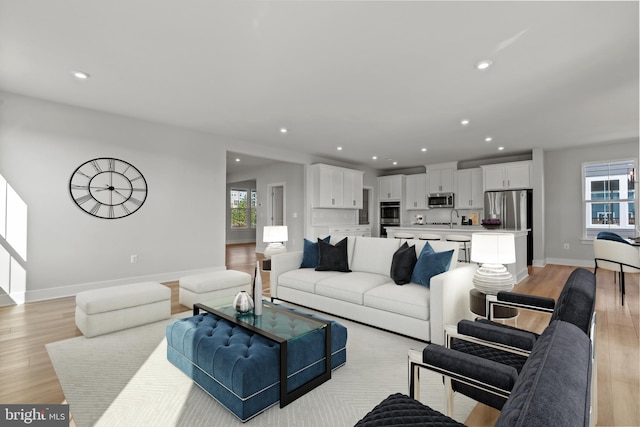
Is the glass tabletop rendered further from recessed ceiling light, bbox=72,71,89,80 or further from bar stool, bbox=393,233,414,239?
bar stool, bbox=393,233,414,239

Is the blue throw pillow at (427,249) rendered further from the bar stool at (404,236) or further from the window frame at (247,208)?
the window frame at (247,208)

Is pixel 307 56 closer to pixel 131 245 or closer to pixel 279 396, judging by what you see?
pixel 279 396

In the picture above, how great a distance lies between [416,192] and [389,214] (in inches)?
44.7

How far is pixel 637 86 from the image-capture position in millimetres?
3680

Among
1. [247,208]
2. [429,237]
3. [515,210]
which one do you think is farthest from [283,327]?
[247,208]

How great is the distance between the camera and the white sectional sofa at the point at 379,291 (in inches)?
107

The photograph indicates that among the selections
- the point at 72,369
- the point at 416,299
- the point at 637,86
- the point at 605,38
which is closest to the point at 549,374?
the point at 416,299

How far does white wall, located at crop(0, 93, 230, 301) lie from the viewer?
159 inches

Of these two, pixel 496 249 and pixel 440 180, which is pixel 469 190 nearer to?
pixel 440 180

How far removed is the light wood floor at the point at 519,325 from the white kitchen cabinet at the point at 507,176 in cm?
316

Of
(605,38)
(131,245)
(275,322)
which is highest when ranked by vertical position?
(605,38)

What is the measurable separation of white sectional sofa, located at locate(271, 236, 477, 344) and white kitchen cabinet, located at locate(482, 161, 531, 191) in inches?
210

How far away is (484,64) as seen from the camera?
3.13 metres

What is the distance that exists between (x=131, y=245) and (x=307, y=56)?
3979 mm
